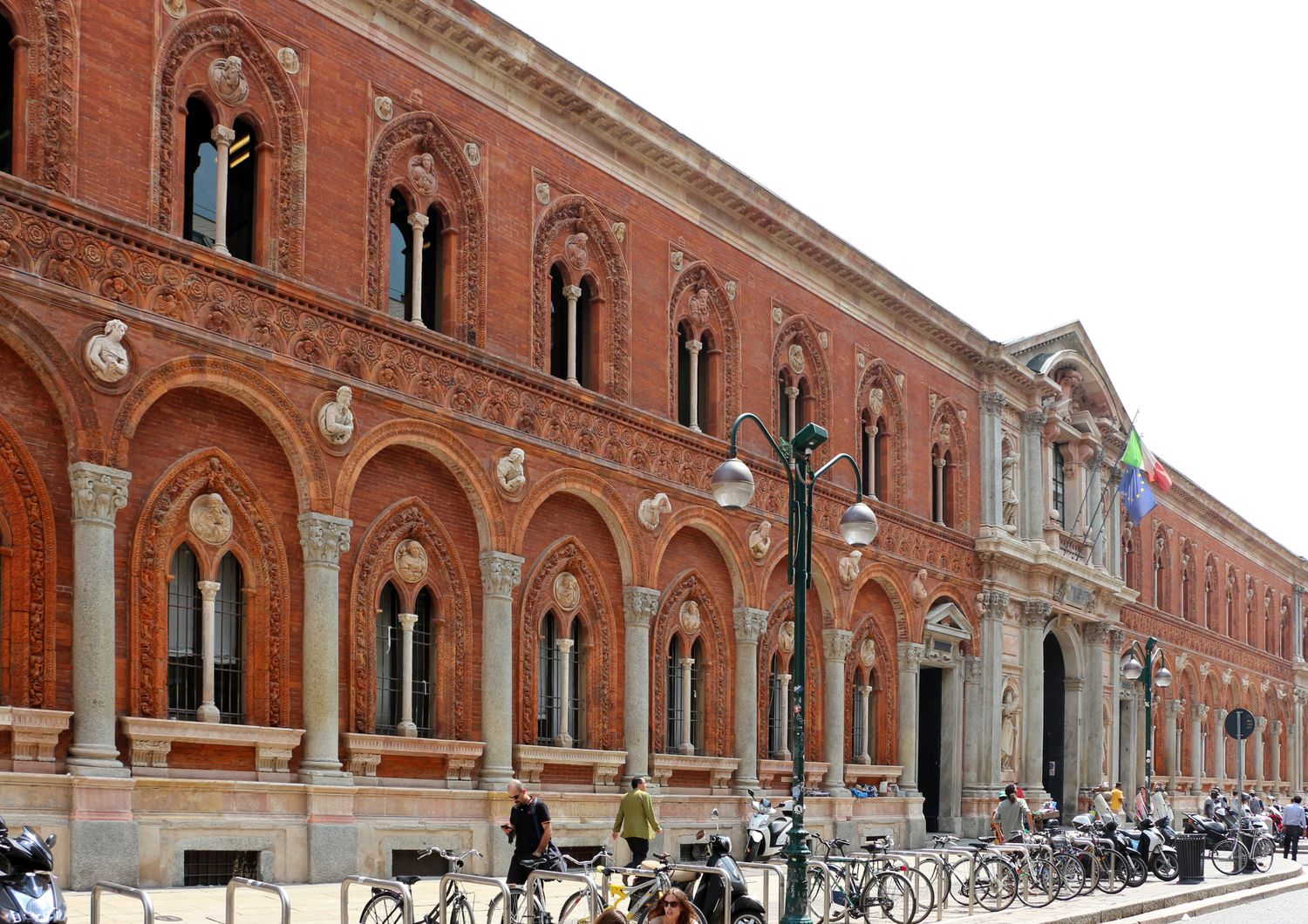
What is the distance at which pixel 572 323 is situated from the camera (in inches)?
1019

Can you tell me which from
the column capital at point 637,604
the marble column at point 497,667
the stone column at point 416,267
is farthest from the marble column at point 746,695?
the stone column at point 416,267

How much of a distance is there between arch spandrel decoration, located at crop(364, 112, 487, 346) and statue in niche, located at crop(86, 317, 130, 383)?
4.61 metres

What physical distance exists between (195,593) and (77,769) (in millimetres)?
2921

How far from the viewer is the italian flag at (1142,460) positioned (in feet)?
141

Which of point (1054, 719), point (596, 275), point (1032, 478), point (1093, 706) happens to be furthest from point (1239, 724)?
point (596, 275)

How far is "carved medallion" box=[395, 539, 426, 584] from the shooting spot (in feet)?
73.1

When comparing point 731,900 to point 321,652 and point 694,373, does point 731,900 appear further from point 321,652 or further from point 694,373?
point 694,373

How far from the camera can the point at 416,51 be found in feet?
75.0

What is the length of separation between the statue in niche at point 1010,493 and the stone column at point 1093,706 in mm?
6690

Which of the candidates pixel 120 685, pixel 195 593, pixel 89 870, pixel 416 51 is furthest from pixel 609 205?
pixel 89 870

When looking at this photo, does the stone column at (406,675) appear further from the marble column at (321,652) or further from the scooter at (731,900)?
the scooter at (731,900)

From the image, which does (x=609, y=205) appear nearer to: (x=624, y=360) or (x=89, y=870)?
(x=624, y=360)

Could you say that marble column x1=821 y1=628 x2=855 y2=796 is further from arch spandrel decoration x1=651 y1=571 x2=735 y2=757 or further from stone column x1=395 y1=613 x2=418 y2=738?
stone column x1=395 y1=613 x2=418 y2=738

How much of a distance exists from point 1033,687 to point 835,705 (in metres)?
10.5
